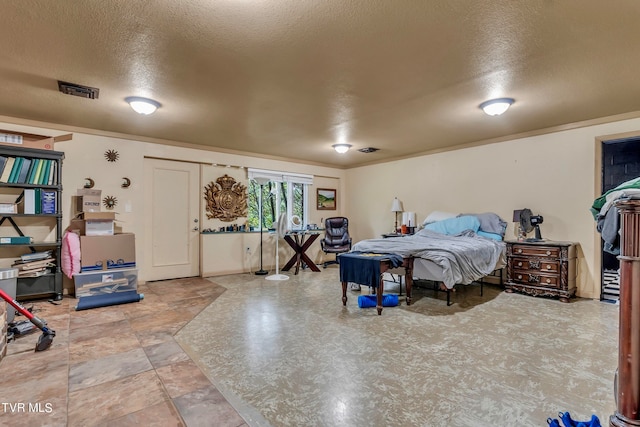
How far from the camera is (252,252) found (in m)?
6.31

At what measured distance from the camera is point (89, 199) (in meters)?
4.31

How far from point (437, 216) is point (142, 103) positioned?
4.76m

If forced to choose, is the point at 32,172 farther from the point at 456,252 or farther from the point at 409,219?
the point at 409,219

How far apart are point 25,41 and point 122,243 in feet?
8.91

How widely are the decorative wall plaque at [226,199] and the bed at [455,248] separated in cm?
261

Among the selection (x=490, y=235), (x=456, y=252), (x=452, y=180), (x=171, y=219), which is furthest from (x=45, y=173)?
(x=490, y=235)

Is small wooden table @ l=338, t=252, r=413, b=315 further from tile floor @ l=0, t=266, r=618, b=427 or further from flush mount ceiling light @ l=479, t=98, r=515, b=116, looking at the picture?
flush mount ceiling light @ l=479, t=98, r=515, b=116

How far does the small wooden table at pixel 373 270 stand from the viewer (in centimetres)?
360

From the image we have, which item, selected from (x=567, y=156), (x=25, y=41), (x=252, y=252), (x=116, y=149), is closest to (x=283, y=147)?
(x=252, y=252)

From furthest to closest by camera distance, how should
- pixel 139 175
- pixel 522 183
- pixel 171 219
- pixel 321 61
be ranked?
pixel 171 219 → pixel 139 175 → pixel 522 183 → pixel 321 61

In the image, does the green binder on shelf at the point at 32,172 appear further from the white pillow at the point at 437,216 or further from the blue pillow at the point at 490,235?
the blue pillow at the point at 490,235

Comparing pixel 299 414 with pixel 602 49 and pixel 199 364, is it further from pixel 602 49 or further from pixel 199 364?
pixel 602 49

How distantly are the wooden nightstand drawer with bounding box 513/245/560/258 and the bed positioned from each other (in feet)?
0.65

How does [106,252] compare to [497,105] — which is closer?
[497,105]
